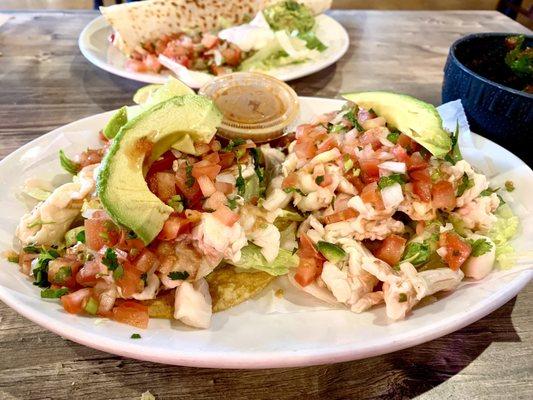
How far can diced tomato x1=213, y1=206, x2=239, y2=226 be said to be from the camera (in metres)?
1.78

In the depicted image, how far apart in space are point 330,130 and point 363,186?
0.37 metres

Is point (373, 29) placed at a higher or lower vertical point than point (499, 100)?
lower

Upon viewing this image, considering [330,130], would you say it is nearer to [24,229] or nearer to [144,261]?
[144,261]

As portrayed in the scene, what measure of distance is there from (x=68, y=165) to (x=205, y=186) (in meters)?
0.80

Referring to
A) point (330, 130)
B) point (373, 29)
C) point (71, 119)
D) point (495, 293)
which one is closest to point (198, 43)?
point (71, 119)

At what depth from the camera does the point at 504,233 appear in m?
1.93

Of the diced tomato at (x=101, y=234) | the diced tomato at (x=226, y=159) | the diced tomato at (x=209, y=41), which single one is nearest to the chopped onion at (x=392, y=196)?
the diced tomato at (x=226, y=159)

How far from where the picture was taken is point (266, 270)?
186cm

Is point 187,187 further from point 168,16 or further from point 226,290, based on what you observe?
point 168,16

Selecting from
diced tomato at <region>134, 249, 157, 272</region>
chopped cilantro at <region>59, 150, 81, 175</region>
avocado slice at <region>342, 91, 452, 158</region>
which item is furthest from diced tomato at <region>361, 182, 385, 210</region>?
chopped cilantro at <region>59, 150, 81, 175</region>

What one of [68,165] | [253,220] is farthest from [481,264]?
[68,165]

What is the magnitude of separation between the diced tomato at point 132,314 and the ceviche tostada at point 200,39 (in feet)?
7.11

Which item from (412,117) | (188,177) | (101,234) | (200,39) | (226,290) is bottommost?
(200,39)

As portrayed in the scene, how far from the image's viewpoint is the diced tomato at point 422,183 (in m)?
1.88
